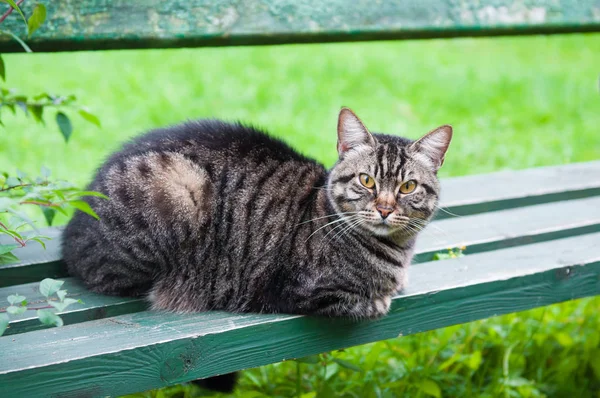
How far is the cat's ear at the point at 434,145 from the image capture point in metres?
2.18

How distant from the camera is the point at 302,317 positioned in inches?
78.2


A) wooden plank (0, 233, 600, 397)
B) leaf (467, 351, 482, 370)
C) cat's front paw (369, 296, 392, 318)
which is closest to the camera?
wooden plank (0, 233, 600, 397)

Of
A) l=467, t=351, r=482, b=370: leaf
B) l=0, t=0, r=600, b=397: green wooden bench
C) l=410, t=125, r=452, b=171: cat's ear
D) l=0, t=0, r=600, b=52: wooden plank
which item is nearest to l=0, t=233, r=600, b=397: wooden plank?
l=0, t=0, r=600, b=397: green wooden bench

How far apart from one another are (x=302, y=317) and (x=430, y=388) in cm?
77

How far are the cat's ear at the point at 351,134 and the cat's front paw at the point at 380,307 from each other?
0.48 meters

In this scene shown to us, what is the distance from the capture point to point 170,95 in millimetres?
5312

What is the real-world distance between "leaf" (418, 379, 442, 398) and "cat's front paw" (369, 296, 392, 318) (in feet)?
1.79

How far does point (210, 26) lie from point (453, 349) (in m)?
1.60

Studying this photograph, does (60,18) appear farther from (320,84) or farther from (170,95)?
(320,84)

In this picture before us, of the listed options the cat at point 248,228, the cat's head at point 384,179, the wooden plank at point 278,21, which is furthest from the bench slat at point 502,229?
the wooden plank at point 278,21

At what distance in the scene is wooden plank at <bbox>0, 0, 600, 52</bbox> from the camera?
243 centimetres

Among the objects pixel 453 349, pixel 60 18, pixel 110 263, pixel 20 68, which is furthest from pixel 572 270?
pixel 20 68

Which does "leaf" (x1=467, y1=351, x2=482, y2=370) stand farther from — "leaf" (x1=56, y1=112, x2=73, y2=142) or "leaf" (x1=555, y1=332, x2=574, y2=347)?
"leaf" (x1=56, y1=112, x2=73, y2=142)

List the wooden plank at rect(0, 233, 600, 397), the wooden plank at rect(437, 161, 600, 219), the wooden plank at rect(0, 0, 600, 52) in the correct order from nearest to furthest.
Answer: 1. the wooden plank at rect(0, 233, 600, 397)
2. the wooden plank at rect(0, 0, 600, 52)
3. the wooden plank at rect(437, 161, 600, 219)
